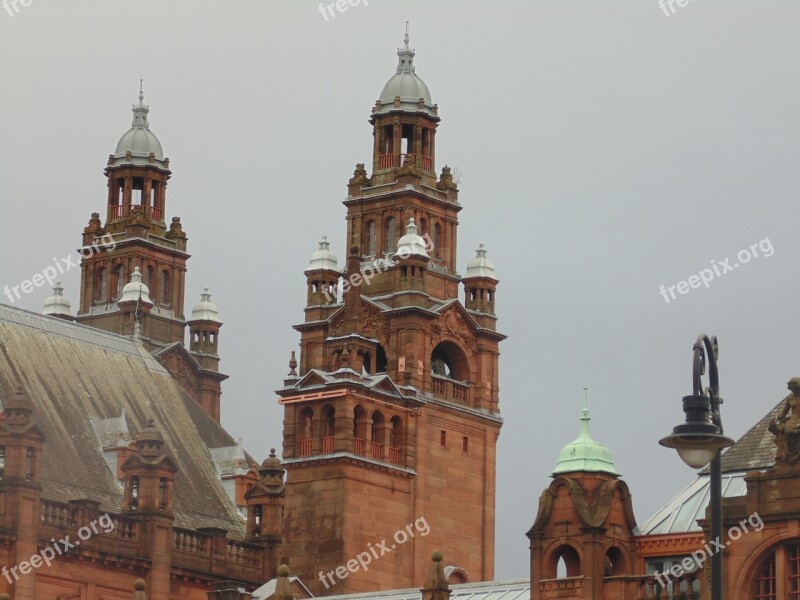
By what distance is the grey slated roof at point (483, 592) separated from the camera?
86.4 metres

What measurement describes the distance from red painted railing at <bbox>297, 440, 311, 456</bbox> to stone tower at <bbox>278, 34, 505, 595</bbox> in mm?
66

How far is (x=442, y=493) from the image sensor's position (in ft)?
430

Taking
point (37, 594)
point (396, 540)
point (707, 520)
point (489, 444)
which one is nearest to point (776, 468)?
point (707, 520)

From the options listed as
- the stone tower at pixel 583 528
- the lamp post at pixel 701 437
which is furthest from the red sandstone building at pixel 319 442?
the lamp post at pixel 701 437

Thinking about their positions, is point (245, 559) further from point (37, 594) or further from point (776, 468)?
point (776, 468)

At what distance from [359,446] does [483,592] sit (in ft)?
113

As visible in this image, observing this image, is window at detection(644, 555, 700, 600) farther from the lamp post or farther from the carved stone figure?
the lamp post

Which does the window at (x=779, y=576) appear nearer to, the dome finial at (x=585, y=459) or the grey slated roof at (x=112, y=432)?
the dome finial at (x=585, y=459)

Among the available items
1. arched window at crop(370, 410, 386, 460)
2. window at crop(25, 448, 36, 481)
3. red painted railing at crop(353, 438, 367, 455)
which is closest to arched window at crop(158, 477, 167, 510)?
window at crop(25, 448, 36, 481)

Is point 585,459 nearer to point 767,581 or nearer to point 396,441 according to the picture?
point 767,581

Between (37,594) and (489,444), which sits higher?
(489,444)

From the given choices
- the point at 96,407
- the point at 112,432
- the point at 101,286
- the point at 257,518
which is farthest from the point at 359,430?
the point at 101,286

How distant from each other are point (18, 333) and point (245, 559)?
15164mm

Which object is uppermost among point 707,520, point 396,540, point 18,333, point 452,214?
point 452,214
